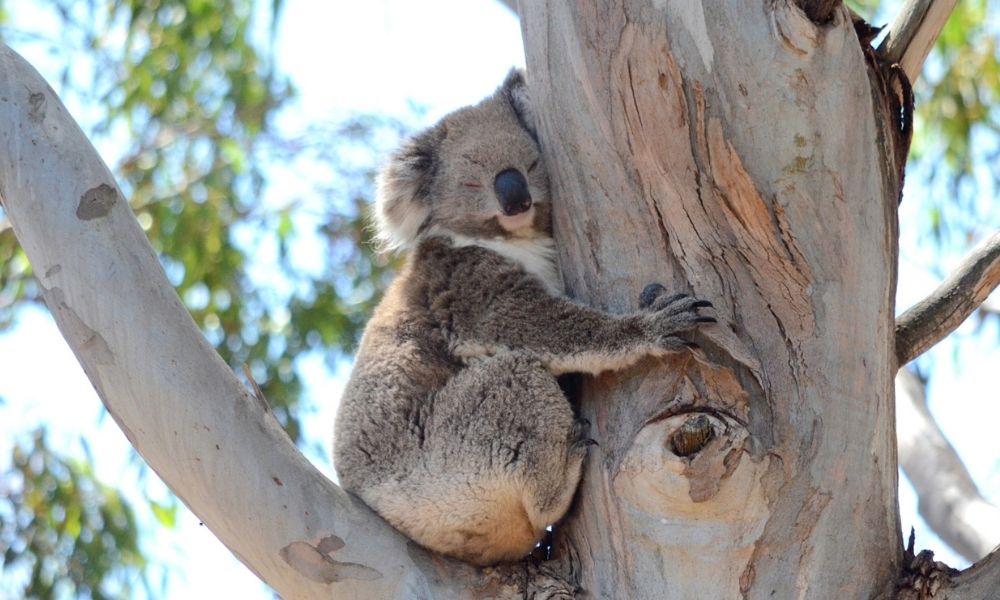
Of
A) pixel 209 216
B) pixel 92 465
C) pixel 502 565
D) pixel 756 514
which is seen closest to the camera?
pixel 756 514

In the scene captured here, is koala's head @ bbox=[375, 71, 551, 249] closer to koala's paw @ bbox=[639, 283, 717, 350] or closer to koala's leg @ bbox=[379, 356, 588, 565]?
koala's leg @ bbox=[379, 356, 588, 565]

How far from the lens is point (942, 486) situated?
3.93 metres

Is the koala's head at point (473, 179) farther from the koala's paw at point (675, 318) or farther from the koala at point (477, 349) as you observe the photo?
the koala's paw at point (675, 318)

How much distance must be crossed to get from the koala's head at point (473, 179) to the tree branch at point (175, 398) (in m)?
0.98

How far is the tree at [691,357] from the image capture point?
2.23 meters

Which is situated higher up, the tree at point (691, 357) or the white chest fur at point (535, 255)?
the white chest fur at point (535, 255)

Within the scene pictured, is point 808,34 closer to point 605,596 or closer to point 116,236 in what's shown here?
point 605,596

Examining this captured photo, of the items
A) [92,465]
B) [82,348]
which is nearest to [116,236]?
[82,348]

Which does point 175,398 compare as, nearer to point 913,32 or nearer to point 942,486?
point 913,32

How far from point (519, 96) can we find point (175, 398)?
1430 millimetres

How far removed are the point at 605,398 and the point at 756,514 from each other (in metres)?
0.43

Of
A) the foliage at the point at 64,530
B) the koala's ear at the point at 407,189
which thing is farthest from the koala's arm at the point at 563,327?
the foliage at the point at 64,530

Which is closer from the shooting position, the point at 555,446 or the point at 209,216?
the point at 555,446

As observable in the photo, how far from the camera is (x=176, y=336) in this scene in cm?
229
